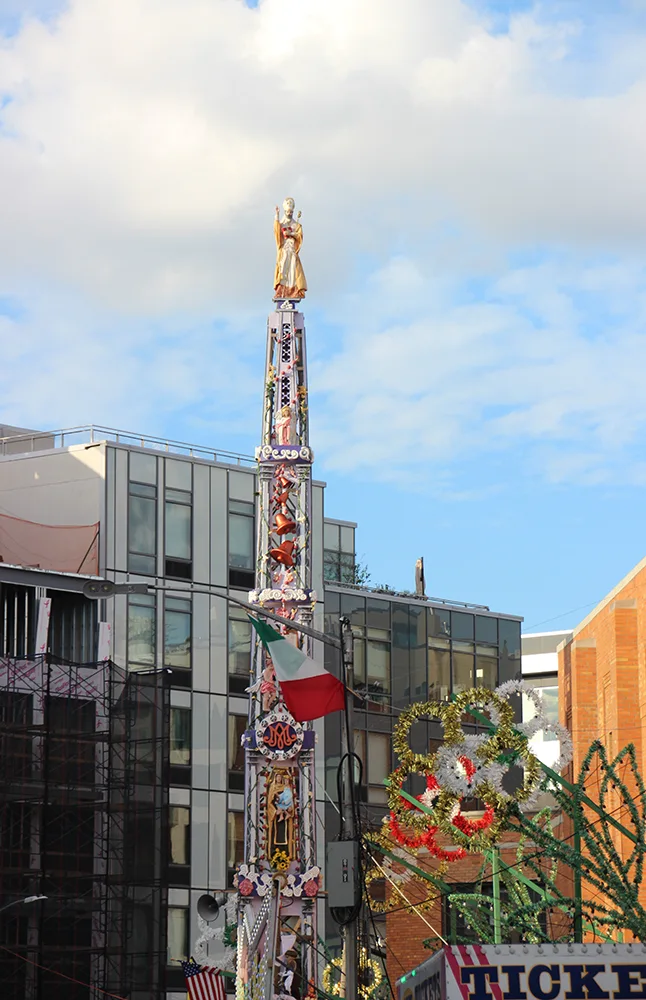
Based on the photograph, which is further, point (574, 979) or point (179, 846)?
point (179, 846)

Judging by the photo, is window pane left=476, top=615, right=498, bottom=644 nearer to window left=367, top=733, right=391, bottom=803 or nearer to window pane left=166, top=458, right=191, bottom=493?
window left=367, top=733, right=391, bottom=803

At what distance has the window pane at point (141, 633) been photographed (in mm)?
64000

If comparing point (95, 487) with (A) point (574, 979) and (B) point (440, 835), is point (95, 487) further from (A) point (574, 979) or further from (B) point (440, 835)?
(A) point (574, 979)

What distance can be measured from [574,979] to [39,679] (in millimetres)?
41326

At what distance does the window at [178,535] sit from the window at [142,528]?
0.51 meters

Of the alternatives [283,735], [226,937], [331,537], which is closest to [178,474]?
[331,537]

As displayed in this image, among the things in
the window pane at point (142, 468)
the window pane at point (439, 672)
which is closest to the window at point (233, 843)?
the window pane at point (439, 672)

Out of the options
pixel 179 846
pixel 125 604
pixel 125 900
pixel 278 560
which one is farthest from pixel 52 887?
pixel 278 560

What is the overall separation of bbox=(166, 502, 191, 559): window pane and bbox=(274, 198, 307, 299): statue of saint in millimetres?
23312

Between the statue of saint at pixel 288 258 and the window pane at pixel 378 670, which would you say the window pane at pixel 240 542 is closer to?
the window pane at pixel 378 670

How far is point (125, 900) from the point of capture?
58.3 meters

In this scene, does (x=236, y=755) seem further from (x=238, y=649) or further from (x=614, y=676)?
(x=614, y=676)

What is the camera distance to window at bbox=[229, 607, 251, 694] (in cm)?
→ 6600

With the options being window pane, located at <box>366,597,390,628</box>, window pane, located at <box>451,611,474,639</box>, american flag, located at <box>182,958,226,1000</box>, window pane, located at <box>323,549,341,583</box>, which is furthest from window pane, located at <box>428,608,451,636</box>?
american flag, located at <box>182,958,226,1000</box>
